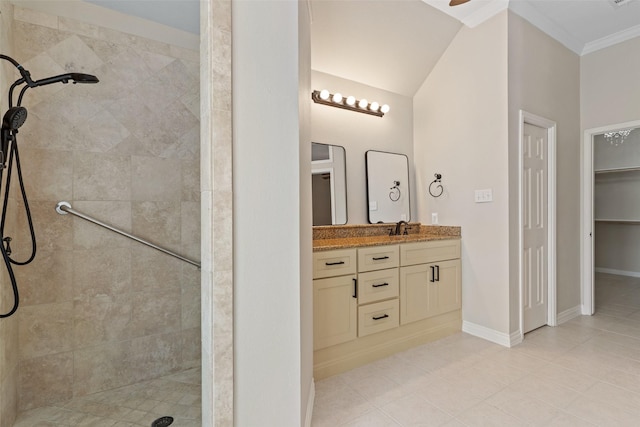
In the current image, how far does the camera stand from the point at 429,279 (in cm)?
271

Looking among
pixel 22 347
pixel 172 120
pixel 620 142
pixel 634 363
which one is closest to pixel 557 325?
pixel 634 363

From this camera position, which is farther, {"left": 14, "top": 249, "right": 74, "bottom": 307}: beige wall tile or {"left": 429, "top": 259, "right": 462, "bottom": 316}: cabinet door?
{"left": 429, "top": 259, "right": 462, "bottom": 316}: cabinet door

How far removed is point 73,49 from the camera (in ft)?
6.39

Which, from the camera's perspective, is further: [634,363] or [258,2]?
[634,363]

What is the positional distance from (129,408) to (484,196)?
3.14m

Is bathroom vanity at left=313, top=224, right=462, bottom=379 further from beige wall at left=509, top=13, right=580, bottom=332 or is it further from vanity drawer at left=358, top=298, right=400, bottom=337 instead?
beige wall at left=509, top=13, right=580, bottom=332

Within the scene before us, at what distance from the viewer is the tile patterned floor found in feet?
5.57

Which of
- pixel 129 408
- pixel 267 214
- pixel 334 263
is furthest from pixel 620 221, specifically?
pixel 129 408

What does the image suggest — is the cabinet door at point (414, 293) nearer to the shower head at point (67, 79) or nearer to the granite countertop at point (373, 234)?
the granite countertop at point (373, 234)

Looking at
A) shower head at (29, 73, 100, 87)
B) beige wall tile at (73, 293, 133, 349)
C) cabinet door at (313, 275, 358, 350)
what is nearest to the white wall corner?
cabinet door at (313, 275, 358, 350)

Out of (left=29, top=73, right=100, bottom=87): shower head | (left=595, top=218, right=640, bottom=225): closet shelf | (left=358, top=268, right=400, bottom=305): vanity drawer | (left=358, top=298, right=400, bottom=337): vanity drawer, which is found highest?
(left=29, top=73, right=100, bottom=87): shower head

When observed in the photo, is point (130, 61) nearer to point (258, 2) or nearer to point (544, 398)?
point (258, 2)

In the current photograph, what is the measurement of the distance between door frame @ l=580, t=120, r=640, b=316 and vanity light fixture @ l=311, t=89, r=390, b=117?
A: 90.5 inches

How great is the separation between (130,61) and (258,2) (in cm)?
137
